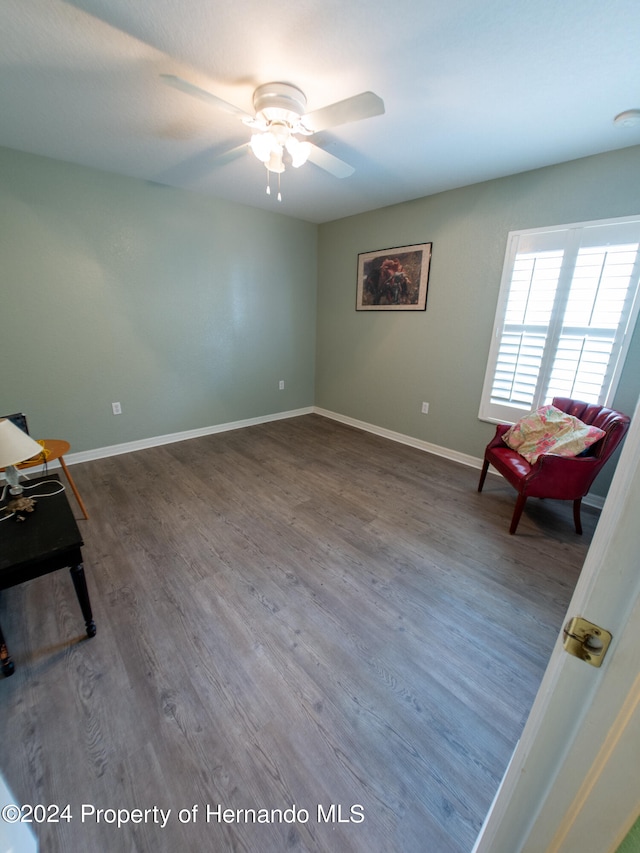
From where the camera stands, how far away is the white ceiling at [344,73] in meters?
1.29

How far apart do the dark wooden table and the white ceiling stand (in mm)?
2030

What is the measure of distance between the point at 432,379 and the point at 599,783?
324 cm

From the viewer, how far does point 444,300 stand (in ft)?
10.5

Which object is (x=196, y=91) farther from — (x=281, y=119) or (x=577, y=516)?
(x=577, y=516)

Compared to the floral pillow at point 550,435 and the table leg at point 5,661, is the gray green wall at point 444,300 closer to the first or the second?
the floral pillow at point 550,435

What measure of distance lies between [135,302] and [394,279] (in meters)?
2.61

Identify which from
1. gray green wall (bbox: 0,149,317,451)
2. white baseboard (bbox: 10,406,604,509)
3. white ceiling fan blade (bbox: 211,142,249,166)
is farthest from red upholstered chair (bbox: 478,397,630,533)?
gray green wall (bbox: 0,149,317,451)

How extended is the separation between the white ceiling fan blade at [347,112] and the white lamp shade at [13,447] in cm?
196

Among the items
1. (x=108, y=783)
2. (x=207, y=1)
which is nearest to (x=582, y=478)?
(x=108, y=783)

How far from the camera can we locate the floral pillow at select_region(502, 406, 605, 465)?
2119mm

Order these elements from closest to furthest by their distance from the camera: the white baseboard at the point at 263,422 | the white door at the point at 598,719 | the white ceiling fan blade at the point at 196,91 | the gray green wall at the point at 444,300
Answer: the white door at the point at 598,719 < the white ceiling fan blade at the point at 196,91 < the gray green wall at the point at 444,300 < the white baseboard at the point at 263,422

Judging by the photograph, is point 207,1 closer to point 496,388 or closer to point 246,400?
point 496,388

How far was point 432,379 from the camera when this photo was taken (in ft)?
11.3

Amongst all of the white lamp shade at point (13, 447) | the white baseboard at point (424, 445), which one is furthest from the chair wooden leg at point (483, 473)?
the white lamp shade at point (13, 447)
